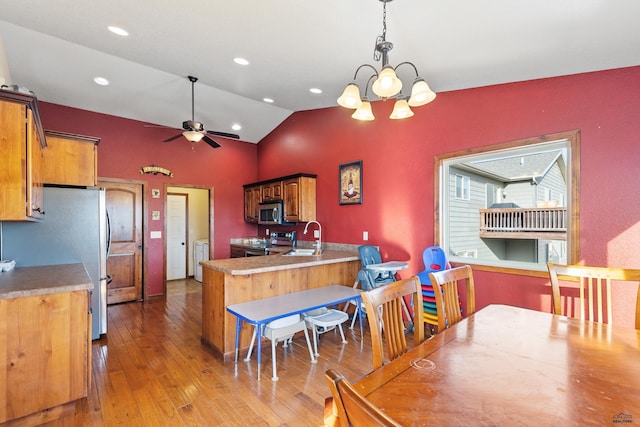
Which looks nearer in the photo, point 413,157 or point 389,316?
point 389,316

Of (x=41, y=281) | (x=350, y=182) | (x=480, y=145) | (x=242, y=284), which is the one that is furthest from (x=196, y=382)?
(x=480, y=145)

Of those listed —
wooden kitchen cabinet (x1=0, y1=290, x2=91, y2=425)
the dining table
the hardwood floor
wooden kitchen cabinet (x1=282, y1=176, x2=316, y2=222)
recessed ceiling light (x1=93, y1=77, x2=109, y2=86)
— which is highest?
recessed ceiling light (x1=93, y1=77, x2=109, y2=86)

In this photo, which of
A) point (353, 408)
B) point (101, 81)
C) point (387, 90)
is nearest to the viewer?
point (353, 408)

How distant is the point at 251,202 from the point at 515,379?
5680mm

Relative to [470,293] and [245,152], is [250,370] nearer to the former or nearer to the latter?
[470,293]

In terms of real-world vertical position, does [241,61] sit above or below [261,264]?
above

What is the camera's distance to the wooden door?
4.96 meters

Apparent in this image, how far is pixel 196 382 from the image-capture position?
251cm

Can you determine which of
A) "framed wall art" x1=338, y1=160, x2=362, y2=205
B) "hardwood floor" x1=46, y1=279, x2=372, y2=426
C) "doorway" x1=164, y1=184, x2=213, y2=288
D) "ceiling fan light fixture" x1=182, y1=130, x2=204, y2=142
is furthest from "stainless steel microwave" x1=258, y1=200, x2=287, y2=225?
"hardwood floor" x1=46, y1=279, x2=372, y2=426

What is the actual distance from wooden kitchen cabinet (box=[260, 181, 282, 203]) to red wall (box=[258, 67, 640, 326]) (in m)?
0.58

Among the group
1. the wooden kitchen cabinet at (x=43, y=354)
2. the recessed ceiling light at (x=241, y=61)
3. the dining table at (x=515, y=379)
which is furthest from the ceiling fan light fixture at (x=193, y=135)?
the dining table at (x=515, y=379)

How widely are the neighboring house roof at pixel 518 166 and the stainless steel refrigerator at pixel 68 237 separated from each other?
419 centimetres

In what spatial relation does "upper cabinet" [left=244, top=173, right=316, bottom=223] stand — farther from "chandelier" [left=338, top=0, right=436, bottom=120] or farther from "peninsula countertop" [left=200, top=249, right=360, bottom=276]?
"chandelier" [left=338, top=0, right=436, bottom=120]

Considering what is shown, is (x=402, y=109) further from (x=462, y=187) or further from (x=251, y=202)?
(x=251, y=202)
